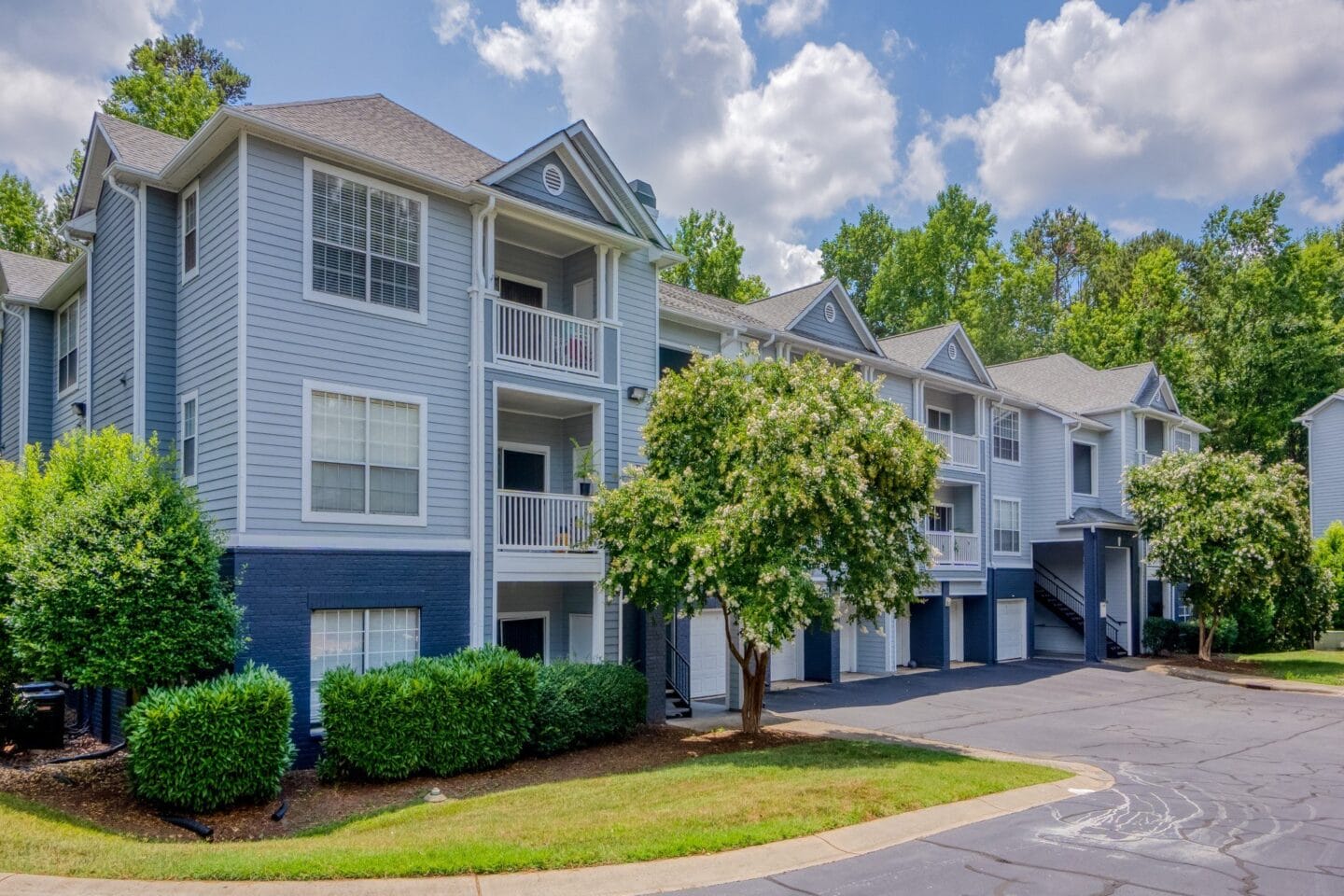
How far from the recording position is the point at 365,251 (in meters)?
15.0

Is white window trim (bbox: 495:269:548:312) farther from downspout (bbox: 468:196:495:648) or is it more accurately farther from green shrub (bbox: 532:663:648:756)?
green shrub (bbox: 532:663:648:756)

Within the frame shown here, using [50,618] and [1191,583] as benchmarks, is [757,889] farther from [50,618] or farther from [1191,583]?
[1191,583]

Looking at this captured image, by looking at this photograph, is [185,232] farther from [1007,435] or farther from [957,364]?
[1007,435]

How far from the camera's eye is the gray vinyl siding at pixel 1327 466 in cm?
3966

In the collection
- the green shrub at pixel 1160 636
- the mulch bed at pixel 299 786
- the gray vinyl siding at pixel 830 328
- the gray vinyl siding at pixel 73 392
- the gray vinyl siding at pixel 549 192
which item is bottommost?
the green shrub at pixel 1160 636

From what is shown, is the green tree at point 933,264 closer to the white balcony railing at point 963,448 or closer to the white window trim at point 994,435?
the white window trim at point 994,435

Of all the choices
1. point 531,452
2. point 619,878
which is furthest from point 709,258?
point 619,878

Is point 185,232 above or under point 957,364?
above

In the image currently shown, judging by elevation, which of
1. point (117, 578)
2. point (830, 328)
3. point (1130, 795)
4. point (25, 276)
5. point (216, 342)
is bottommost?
point (1130, 795)

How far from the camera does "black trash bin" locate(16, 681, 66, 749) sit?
14.9 meters

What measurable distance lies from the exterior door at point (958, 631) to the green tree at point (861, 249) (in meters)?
23.5

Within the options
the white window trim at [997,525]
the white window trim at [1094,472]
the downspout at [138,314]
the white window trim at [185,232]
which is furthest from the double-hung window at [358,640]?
the white window trim at [1094,472]

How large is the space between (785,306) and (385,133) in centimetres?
1201

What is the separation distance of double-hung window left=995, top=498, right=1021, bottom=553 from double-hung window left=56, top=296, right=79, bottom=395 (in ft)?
83.4
